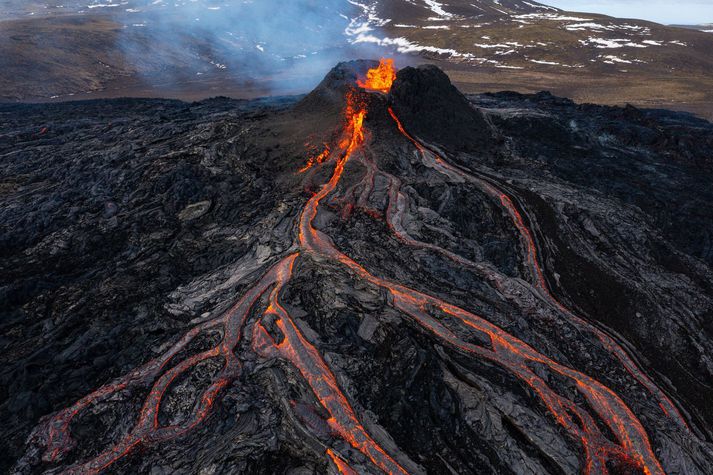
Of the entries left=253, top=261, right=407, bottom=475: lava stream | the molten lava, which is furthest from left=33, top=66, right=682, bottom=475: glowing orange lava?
the molten lava

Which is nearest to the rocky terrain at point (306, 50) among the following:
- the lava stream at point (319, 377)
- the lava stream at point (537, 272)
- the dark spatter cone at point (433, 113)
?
the dark spatter cone at point (433, 113)

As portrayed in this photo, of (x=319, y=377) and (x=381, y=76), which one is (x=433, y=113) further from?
(x=319, y=377)

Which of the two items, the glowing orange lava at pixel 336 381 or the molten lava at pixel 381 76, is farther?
the molten lava at pixel 381 76

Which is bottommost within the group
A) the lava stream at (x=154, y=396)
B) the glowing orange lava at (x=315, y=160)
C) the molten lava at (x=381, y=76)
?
the lava stream at (x=154, y=396)

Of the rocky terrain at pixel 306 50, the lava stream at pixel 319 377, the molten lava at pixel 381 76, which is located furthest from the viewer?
the rocky terrain at pixel 306 50

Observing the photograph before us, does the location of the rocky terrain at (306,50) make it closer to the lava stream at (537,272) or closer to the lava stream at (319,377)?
the lava stream at (537,272)

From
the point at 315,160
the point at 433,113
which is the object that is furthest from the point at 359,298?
the point at 433,113
